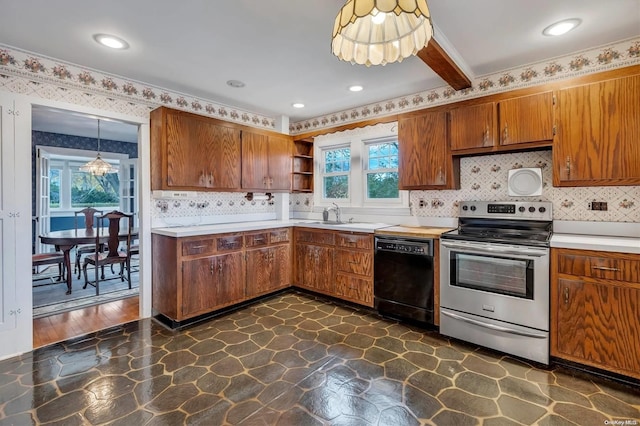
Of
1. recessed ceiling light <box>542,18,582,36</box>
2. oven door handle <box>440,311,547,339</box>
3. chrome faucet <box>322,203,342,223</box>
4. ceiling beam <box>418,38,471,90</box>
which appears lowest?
oven door handle <box>440,311,547,339</box>

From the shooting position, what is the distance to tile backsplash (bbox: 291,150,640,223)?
258cm

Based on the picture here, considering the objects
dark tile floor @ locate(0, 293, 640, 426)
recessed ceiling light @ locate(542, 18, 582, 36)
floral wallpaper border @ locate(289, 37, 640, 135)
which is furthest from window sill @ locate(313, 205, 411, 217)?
recessed ceiling light @ locate(542, 18, 582, 36)

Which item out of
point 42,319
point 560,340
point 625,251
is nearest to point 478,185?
point 625,251

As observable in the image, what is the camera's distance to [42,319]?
3.27 meters

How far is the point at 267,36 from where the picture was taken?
237 centimetres

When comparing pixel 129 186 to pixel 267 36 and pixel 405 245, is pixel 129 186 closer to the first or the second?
pixel 267 36

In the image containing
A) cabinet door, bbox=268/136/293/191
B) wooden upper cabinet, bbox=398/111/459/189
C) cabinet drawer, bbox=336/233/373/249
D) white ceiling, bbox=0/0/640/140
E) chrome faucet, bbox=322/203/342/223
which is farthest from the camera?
chrome faucet, bbox=322/203/342/223

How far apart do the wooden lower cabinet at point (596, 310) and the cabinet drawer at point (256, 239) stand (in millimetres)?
2854

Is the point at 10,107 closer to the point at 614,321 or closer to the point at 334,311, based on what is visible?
the point at 334,311

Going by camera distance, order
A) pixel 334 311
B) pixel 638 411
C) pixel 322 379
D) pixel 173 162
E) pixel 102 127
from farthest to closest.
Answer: pixel 102 127 < pixel 334 311 < pixel 173 162 < pixel 322 379 < pixel 638 411

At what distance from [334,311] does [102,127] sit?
5172 mm

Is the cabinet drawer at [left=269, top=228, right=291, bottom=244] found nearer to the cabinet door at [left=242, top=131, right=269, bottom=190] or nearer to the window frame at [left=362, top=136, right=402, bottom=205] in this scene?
the cabinet door at [left=242, top=131, right=269, bottom=190]

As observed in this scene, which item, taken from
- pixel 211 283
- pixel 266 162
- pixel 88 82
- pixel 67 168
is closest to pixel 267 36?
pixel 88 82

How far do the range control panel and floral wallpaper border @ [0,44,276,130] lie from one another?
3258mm
